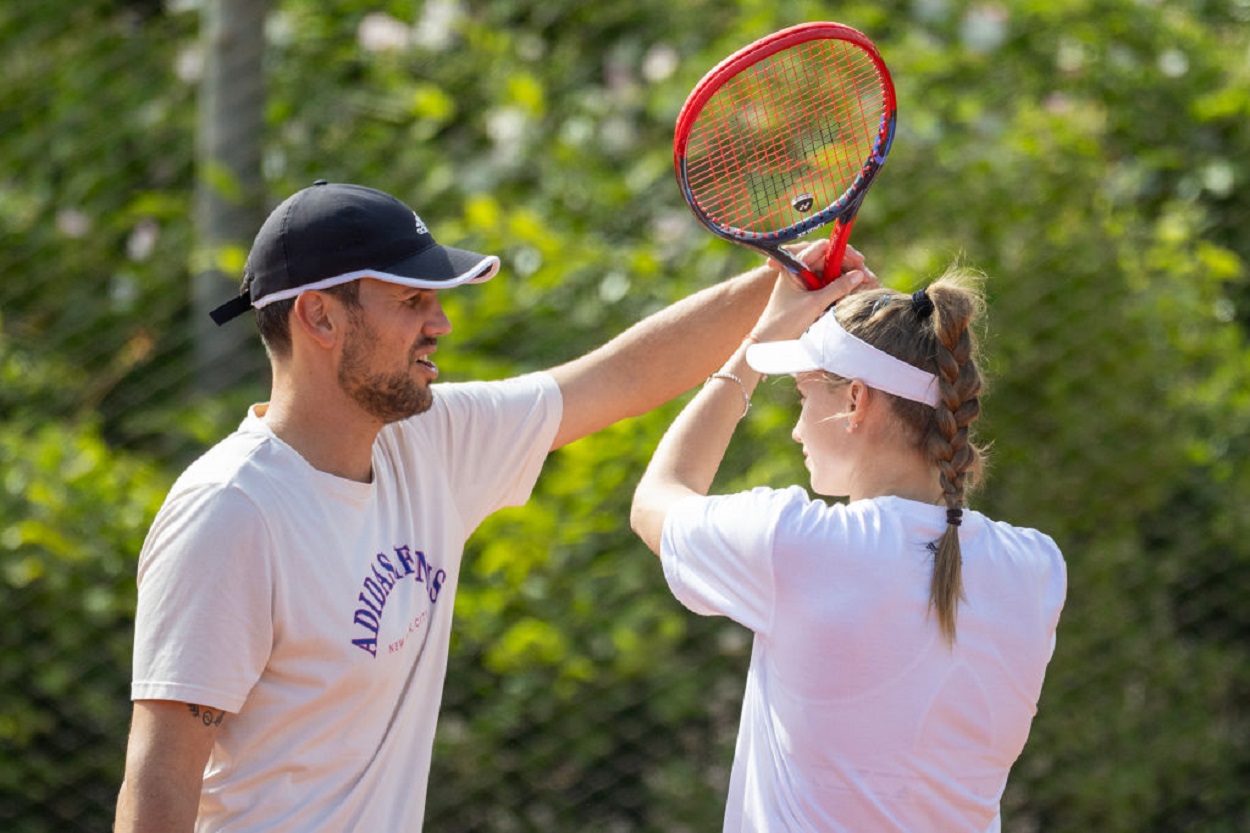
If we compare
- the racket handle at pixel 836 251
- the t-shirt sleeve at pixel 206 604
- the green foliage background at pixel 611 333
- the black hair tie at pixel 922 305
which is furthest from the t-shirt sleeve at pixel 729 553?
the green foliage background at pixel 611 333

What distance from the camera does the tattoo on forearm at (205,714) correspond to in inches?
70.9

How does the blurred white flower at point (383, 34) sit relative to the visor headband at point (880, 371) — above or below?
below

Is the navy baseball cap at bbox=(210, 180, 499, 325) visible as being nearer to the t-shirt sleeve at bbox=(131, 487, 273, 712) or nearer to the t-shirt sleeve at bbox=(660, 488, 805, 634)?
the t-shirt sleeve at bbox=(131, 487, 273, 712)

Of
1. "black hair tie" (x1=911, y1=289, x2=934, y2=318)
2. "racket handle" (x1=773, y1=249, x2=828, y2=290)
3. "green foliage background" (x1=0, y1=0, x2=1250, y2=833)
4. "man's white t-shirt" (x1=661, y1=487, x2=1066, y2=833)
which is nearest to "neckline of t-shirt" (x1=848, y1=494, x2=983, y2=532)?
"man's white t-shirt" (x1=661, y1=487, x2=1066, y2=833)

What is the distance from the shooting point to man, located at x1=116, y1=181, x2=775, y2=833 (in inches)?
71.3

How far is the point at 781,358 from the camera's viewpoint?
1903 millimetres

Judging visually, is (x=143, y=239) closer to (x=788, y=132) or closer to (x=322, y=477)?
(x=788, y=132)

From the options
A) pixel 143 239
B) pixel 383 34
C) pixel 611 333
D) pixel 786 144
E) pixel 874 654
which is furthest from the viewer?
pixel 383 34

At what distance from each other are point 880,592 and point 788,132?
1384mm

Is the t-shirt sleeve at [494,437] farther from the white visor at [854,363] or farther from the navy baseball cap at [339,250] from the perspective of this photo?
the white visor at [854,363]

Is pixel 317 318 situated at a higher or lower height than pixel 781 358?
higher

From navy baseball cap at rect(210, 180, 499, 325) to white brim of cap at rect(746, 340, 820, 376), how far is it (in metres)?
0.39

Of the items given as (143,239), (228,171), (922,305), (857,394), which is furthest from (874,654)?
(143,239)

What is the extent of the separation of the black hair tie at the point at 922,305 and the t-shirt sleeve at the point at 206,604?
2.73 ft
